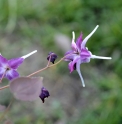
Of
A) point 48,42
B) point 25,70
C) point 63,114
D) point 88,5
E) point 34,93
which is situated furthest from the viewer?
point 88,5

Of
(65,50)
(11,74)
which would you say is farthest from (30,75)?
(65,50)

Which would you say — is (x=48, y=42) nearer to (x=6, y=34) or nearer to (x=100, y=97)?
(x=6, y=34)

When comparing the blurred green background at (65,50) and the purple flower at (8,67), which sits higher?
the blurred green background at (65,50)

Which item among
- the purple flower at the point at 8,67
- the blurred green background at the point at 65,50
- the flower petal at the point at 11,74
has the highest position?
the blurred green background at the point at 65,50

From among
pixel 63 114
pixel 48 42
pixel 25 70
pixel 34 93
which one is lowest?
pixel 34 93

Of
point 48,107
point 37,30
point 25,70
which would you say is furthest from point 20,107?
point 37,30

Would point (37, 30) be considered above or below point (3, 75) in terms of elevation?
above

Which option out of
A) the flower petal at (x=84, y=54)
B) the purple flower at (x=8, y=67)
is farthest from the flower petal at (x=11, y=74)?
the flower petal at (x=84, y=54)

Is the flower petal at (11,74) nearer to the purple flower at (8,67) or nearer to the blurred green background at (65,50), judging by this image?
the purple flower at (8,67)
